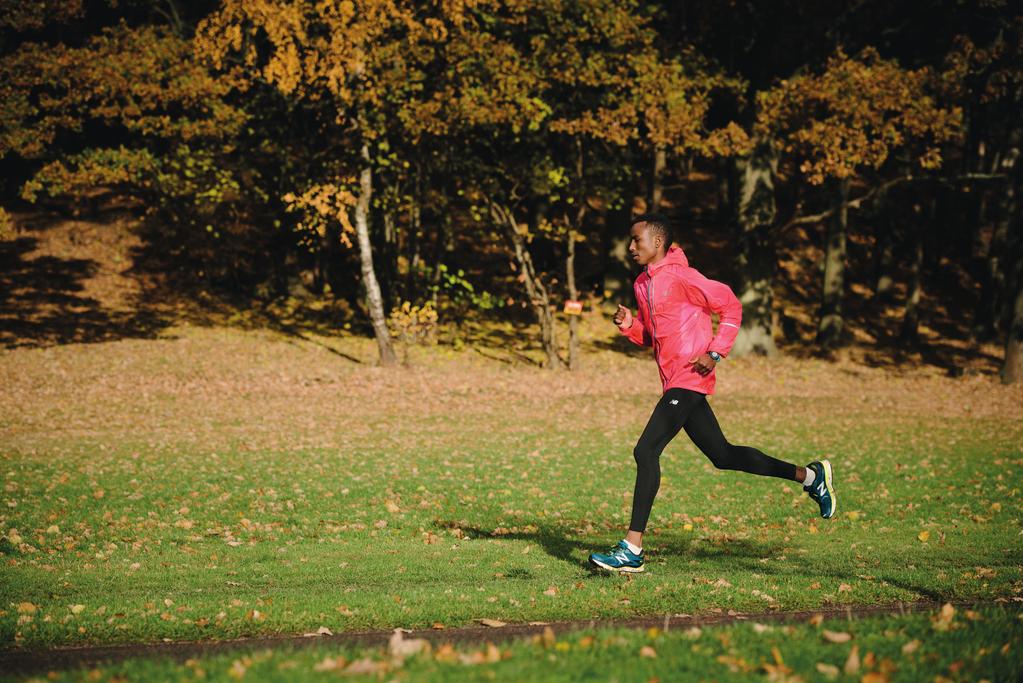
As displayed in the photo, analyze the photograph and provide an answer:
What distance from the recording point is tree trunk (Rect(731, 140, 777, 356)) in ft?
88.9

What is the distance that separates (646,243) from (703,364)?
990 millimetres

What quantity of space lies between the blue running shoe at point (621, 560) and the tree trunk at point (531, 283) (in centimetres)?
1847

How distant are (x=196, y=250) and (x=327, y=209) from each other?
42.9 ft

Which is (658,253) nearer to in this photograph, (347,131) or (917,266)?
(347,131)

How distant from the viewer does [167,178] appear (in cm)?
2442

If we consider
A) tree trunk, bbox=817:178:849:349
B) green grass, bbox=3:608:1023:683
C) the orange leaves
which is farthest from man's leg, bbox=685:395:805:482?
tree trunk, bbox=817:178:849:349

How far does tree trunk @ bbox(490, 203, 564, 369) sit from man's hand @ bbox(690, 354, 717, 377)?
60.9 ft

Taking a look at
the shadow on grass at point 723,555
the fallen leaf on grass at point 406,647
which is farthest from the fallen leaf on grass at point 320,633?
the shadow on grass at point 723,555

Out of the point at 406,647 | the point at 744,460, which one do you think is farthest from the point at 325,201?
the point at 406,647

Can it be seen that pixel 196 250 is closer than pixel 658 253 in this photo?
No

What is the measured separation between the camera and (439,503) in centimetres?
1131

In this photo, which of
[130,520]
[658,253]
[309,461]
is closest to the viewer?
[658,253]

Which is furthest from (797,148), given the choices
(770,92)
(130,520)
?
(130,520)

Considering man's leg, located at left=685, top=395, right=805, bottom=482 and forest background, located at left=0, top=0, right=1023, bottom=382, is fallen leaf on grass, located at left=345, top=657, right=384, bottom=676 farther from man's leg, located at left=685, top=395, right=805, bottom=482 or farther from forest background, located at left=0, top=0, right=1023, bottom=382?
forest background, located at left=0, top=0, right=1023, bottom=382
